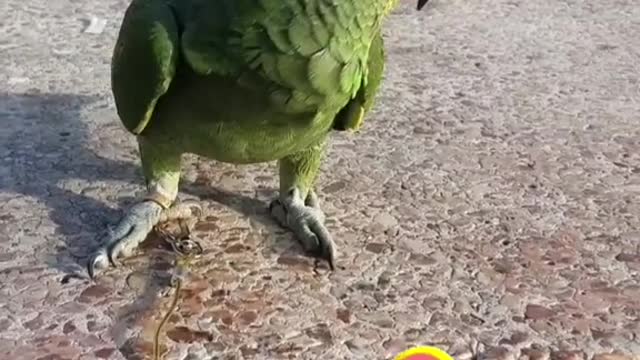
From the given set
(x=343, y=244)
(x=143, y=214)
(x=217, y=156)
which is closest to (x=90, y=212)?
(x=143, y=214)

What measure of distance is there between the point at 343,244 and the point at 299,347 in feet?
0.82

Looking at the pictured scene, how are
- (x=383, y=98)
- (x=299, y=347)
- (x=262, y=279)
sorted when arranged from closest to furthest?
(x=299, y=347) < (x=262, y=279) < (x=383, y=98)

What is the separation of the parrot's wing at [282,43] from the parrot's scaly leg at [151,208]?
0.74ft

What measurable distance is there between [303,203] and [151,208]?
20 centimetres

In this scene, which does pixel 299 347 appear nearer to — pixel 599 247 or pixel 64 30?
pixel 599 247

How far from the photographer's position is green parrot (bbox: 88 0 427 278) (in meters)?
1.09

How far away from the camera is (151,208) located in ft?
4.29

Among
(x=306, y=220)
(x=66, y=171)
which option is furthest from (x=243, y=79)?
(x=66, y=171)

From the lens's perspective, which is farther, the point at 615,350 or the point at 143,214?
the point at 143,214

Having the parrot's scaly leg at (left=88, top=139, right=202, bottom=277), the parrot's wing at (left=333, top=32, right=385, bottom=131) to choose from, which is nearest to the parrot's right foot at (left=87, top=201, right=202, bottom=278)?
the parrot's scaly leg at (left=88, top=139, right=202, bottom=277)

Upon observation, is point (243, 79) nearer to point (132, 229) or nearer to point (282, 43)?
point (282, 43)

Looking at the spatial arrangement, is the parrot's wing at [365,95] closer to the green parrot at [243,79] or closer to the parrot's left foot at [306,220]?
the green parrot at [243,79]

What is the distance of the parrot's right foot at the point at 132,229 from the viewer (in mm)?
1216

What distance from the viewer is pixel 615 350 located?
108 cm
